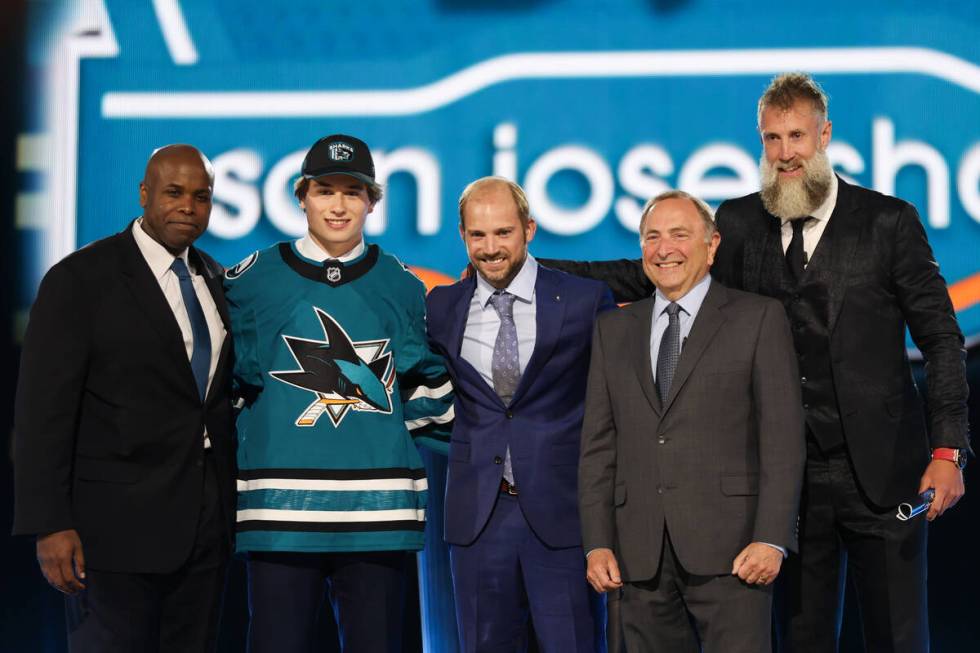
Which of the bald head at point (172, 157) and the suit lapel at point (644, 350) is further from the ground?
the bald head at point (172, 157)

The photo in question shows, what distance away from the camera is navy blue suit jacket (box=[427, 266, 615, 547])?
287 centimetres

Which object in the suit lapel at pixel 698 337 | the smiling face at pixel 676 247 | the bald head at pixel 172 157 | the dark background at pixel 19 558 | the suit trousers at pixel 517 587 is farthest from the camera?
the dark background at pixel 19 558

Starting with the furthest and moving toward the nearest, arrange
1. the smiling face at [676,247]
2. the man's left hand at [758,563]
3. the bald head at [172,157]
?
the bald head at [172,157], the smiling face at [676,247], the man's left hand at [758,563]

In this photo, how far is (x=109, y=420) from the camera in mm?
2795

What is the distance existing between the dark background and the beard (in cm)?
166

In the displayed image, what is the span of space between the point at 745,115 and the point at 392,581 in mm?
2212

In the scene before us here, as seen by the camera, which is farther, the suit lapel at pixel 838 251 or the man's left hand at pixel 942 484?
the suit lapel at pixel 838 251

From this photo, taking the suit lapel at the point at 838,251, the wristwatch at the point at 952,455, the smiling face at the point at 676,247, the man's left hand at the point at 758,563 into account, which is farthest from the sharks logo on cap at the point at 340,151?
the wristwatch at the point at 952,455

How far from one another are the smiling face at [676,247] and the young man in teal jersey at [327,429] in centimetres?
67

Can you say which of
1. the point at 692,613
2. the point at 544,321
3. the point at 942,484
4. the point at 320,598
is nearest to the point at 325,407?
the point at 320,598

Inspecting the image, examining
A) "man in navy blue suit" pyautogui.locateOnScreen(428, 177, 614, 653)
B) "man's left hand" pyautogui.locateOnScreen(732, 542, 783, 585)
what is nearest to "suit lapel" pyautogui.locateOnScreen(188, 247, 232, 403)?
"man in navy blue suit" pyautogui.locateOnScreen(428, 177, 614, 653)

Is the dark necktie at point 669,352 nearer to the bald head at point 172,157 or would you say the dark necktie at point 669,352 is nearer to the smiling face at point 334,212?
the smiling face at point 334,212

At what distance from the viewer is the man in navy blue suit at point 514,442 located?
113 inches

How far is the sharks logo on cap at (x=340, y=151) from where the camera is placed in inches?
117
